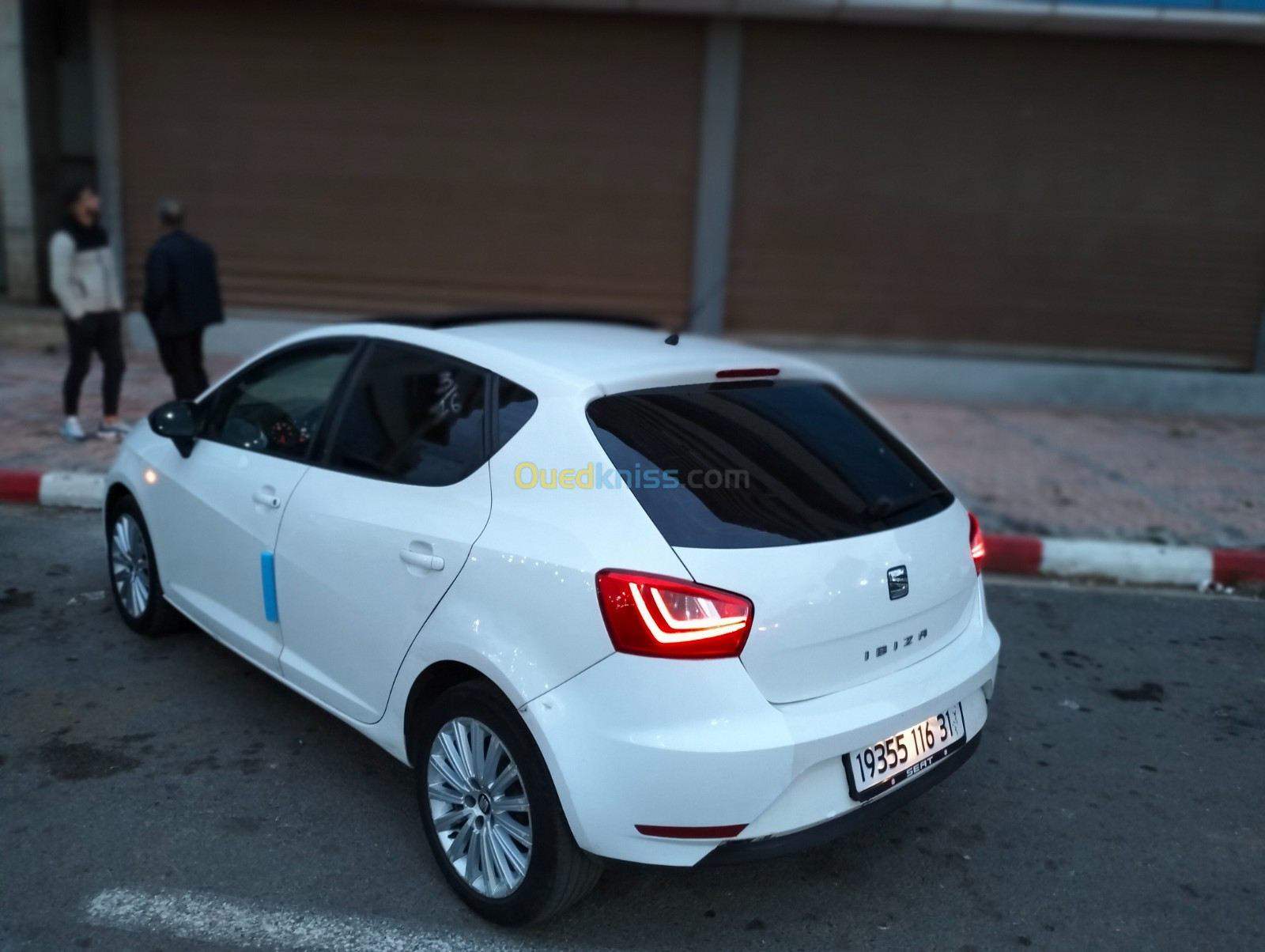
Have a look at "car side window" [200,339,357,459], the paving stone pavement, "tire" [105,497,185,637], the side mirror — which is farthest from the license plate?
the paving stone pavement

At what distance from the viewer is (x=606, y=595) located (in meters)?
2.76

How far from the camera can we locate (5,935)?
2.97m

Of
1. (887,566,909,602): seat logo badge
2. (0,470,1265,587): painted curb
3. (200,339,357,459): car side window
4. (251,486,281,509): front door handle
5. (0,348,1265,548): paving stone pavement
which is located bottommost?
(0,470,1265,587): painted curb

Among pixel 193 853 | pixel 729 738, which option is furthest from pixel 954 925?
pixel 193 853

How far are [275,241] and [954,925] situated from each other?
33.9 feet

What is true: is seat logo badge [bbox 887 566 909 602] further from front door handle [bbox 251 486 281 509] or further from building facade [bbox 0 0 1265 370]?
building facade [bbox 0 0 1265 370]

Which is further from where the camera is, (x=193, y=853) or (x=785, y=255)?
(x=785, y=255)

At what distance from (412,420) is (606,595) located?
1.17 meters

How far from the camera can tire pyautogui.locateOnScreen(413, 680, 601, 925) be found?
2.87 meters

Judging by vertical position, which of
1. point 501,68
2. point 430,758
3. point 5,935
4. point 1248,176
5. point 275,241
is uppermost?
point 501,68

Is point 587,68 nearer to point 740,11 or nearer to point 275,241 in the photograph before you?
point 740,11

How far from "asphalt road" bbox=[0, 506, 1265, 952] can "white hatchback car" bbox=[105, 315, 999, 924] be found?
330 mm

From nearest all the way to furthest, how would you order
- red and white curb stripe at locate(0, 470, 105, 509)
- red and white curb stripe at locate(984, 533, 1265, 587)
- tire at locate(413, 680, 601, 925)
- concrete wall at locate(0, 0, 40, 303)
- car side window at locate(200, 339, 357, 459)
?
tire at locate(413, 680, 601, 925), car side window at locate(200, 339, 357, 459), red and white curb stripe at locate(984, 533, 1265, 587), red and white curb stripe at locate(0, 470, 105, 509), concrete wall at locate(0, 0, 40, 303)

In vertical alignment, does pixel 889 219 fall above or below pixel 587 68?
below
